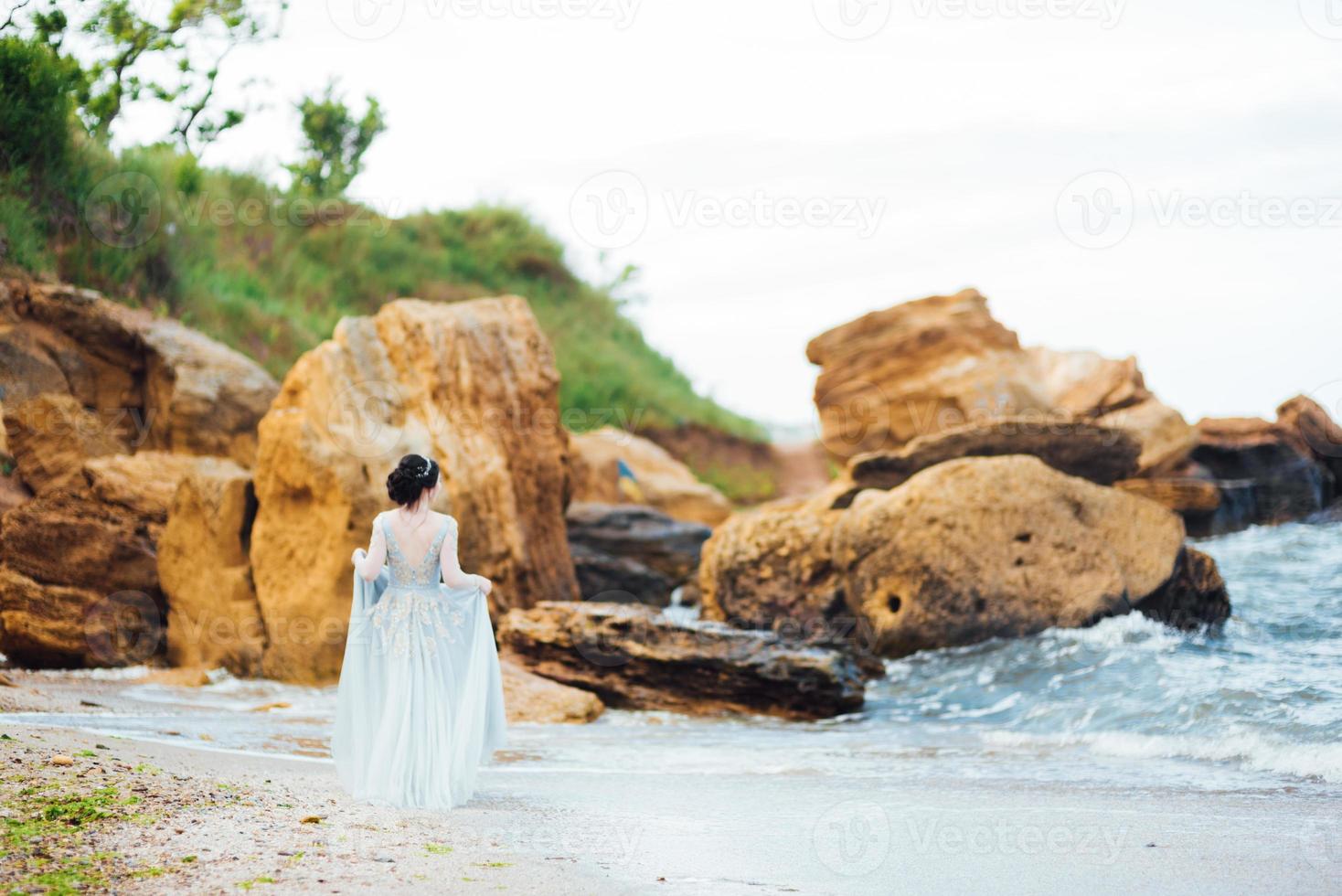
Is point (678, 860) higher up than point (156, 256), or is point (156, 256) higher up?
point (156, 256)

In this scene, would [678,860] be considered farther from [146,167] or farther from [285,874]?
[146,167]

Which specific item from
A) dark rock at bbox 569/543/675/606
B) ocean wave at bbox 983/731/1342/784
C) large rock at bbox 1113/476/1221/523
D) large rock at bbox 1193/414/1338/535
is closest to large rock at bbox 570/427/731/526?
dark rock at bbox 569/543/675/606

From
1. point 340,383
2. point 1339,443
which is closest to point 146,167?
point 340,383

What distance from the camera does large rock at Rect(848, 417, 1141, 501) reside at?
14.0m

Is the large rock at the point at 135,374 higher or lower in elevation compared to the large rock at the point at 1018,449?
higher

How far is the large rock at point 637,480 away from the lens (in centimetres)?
2067

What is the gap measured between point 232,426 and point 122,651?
3.61 meters

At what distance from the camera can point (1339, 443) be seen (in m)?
19.2

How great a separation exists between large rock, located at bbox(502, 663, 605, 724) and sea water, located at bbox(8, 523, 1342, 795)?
18 cm

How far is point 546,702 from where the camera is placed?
30.7ft

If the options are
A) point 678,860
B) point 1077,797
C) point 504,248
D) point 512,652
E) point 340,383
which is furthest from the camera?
point 504,248

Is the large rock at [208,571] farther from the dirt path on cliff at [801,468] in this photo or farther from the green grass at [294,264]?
the dirt path on cliff at [801,468]
